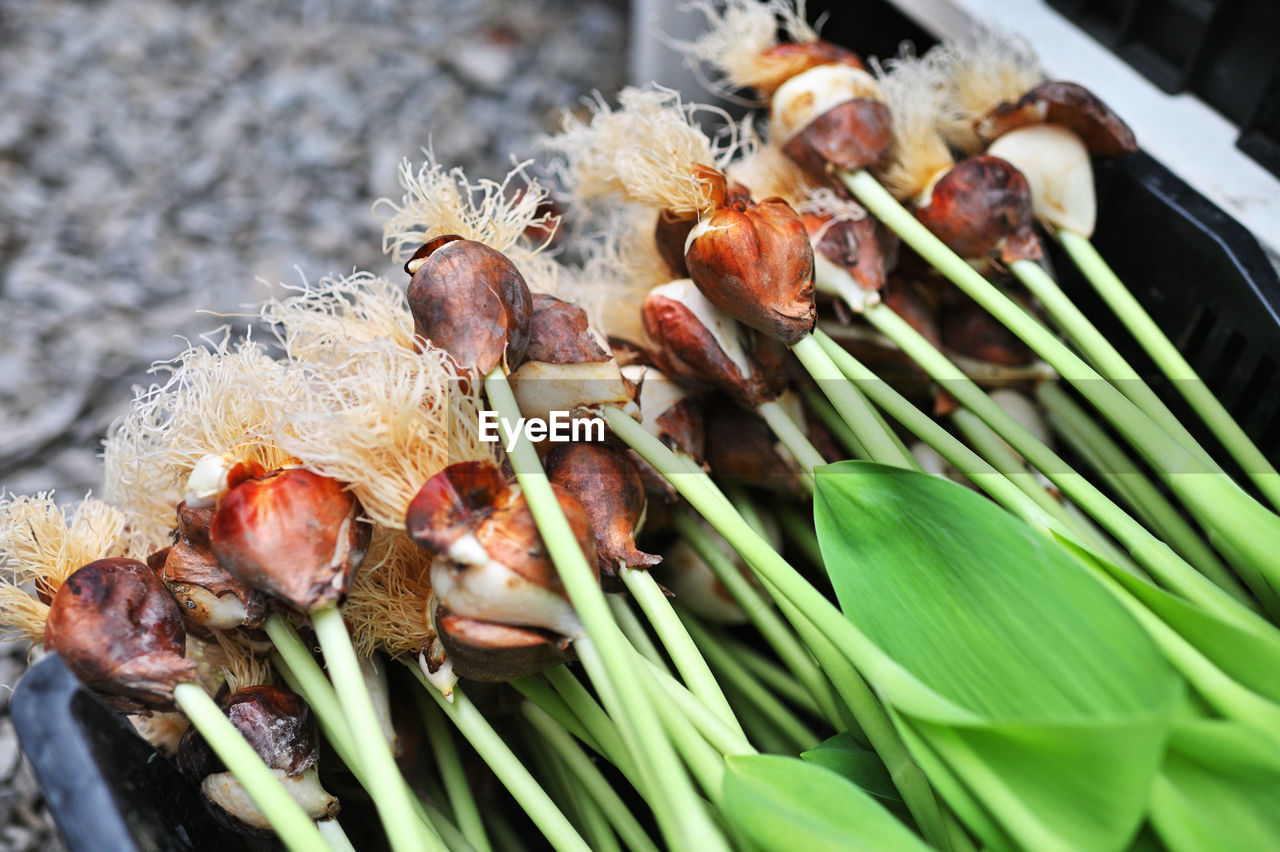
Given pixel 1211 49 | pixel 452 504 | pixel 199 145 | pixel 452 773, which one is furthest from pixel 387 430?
pixel 199 145

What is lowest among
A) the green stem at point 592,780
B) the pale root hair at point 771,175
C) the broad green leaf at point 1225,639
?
the green stem at point 592,780

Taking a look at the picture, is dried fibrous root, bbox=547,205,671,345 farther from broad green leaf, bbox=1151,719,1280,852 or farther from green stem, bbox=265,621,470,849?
broad green leaf, bbox=1151,719,1280,852

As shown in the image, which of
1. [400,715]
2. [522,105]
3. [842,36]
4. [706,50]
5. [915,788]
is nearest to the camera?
[915,788]

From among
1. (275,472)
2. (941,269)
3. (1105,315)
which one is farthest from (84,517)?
(1105,315)

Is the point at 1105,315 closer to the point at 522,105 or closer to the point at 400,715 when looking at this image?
the point at 400,715

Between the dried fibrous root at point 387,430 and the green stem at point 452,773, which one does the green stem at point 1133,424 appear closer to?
A: the dried fibrous root at point 387,430

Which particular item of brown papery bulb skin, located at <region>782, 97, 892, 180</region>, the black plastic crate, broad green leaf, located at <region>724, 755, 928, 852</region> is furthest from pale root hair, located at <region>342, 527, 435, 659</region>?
the black plastic crate

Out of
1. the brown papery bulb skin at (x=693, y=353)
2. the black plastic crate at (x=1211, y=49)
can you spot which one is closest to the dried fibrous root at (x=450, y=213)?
the brown papery bulb skin at (x=693, y=353)
